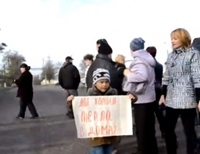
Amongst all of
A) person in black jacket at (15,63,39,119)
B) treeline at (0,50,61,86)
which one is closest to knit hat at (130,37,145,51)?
person in black jacket at (15,63,39,119)

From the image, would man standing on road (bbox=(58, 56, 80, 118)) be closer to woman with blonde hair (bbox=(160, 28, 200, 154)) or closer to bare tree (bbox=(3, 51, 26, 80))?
woman with blonde hair (bbox=(160, 28, 200, 154))

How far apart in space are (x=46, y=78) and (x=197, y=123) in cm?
7922

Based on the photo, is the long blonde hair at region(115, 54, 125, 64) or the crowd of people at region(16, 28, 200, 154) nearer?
the crowd of people at region(16, 28, 200, 154)

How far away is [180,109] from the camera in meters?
6.78

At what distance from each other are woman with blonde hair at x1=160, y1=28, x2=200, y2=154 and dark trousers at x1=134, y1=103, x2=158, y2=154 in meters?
0.28

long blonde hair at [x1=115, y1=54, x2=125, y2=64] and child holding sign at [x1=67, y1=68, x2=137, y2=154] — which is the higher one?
long blonde hair at [x1=115, y1=54, x2=125, y2=64]

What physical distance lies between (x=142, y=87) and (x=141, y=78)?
0.15 meters

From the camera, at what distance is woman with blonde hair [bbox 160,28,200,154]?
6.61 meters

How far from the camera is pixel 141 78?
691 centimetres

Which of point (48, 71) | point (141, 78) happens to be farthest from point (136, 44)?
point (48, 71)

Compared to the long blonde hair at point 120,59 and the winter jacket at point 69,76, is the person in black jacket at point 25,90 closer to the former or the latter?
the winter jacket at point 69,76

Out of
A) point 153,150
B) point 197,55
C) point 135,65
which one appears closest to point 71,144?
point 153,150

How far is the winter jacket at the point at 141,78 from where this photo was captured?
6.93m

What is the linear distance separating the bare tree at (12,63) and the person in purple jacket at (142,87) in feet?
223
